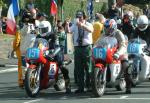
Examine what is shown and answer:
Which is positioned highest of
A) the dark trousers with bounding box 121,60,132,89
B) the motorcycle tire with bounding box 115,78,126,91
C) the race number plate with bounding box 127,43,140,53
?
the race number plate with bounding box 127,43,140,53

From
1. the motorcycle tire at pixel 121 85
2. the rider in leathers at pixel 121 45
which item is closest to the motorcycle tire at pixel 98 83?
the rider in leathers at pixel 121 45

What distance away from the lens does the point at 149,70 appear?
14922 millimetres

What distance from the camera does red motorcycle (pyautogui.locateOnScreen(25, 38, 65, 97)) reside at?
13023 mm

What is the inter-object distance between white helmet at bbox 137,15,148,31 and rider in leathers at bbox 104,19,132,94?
155cm

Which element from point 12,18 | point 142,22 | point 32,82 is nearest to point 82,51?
point 32,82

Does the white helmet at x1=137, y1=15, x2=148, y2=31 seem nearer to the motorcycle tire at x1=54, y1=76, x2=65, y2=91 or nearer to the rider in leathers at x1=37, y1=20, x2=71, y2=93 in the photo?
the rider in leathers at x1=37, y1=20, x2=71, y2=93

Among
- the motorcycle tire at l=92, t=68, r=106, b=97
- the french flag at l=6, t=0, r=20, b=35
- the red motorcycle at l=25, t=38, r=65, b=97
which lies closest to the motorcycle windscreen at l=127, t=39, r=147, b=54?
the motorcycle tire at l=92, t=68, r=106, b=97

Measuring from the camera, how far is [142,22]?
49.4ft

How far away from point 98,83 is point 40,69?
56.4 inches

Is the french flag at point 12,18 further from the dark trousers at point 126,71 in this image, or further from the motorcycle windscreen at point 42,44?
the dark trousers at point 126,71

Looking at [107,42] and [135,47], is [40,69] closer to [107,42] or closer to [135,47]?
[107,42]

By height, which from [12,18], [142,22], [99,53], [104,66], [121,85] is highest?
[12,18]

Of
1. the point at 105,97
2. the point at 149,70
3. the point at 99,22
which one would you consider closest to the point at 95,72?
the point at 105,97

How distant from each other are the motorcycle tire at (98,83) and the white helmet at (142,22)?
2.68m
